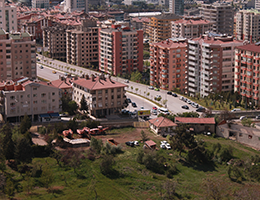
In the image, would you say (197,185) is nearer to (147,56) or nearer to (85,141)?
(85,141)

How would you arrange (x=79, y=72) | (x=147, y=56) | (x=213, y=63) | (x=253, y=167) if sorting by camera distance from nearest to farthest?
(x=253, y=167)
(x=213, y=63)
(x=79, y=72)
(x=147, y=56)

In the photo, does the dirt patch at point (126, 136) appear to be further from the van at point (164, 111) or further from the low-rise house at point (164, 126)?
the van at point (164, 111)

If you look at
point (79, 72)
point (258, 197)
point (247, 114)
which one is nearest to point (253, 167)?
point (258, 197)

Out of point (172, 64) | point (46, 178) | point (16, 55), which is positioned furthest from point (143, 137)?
point (172, 64)

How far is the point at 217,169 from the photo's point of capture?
83.1 meters

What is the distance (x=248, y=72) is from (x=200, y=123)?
24.8m

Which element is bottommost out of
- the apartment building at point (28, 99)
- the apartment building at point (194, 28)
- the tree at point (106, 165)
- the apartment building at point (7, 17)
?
the tree at point (106, 165)

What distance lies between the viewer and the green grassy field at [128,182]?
6969 centimetres

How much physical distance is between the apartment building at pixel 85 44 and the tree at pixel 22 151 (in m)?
96.3

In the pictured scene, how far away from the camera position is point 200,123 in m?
96.9

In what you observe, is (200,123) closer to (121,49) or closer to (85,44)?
(121,49)

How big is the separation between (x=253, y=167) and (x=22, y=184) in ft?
121

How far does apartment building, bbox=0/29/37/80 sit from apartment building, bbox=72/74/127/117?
17.5 metres

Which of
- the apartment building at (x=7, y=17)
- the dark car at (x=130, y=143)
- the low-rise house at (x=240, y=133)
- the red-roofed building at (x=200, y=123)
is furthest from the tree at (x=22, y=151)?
the apartment building at (x=7, y=17)
